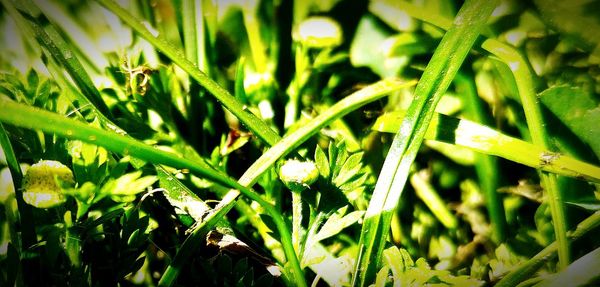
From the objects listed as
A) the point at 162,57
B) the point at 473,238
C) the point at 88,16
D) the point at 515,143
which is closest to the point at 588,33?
the point at 515,143

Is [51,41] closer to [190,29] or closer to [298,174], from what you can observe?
[190,29]

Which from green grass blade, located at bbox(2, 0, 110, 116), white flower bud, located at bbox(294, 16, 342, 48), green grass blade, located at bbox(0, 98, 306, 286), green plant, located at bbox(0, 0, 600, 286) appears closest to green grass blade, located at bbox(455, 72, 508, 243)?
green plant, located at bbox(0, 0, 600, 286)

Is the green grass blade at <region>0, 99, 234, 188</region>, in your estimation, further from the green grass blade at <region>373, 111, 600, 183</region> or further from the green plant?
the green grass blade at <region>373, 111, 600, 183</region>

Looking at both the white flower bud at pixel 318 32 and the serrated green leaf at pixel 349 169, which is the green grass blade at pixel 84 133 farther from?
the white flower bud at pixel 318 32

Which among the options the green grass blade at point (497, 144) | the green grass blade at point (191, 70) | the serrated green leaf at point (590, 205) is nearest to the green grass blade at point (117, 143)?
the green grass blade at point (191, 70)

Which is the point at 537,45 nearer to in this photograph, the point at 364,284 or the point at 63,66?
the point at 364,284

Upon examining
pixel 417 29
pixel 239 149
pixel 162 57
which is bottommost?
pixel 239 149
